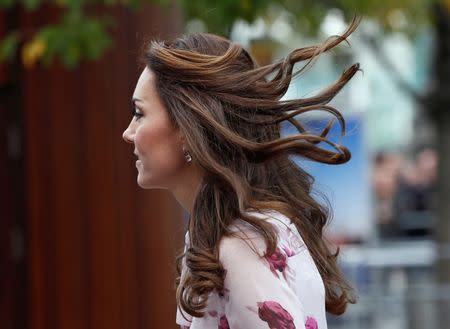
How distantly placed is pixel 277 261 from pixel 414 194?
12405 millimetres

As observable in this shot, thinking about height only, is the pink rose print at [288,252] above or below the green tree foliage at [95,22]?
below

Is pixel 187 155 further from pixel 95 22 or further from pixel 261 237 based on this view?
pixel 95 22

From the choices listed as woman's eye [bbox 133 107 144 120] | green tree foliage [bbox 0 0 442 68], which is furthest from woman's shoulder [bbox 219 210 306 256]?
green tree foliage [bbox 0 0 442 68]

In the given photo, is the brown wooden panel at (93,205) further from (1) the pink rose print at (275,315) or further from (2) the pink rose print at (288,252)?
(1) the pink rose print at (275,315)

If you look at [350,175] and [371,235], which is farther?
[371,235]

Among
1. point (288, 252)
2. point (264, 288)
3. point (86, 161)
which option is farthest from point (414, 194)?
point (264, 288)

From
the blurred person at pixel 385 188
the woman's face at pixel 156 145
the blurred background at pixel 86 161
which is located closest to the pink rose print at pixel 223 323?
the woman's face at pixel 156 145

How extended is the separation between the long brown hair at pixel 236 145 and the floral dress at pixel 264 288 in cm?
3

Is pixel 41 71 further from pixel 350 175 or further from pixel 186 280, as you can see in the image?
pixel 186 280

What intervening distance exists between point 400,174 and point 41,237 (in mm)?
7447

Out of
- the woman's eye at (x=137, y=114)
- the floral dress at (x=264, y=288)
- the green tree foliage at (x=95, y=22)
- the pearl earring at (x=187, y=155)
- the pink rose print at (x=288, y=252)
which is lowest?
the floral dress at (x=264, y=288)

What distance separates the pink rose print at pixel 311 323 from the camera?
2.46m

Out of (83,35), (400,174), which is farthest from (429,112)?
(83,35)

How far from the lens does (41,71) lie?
7.66 m
